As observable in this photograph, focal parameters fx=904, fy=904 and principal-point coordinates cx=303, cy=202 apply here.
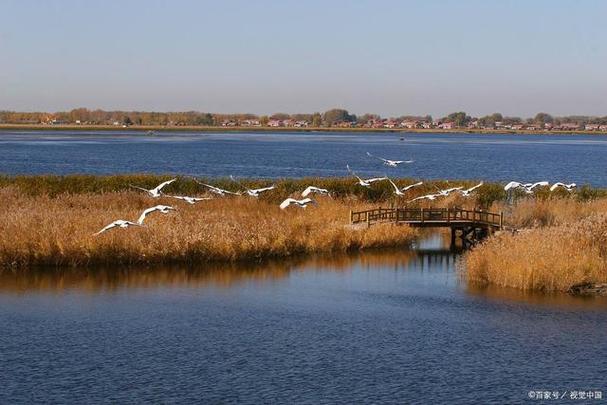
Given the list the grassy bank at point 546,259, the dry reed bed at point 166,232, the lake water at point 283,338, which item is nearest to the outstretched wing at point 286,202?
the dry reed bed at point 166,232

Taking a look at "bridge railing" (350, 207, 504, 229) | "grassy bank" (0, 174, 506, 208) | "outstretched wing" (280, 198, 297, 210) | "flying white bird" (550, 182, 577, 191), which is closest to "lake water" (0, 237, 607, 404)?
"outstretched wing" (280, 198, 297, 210)

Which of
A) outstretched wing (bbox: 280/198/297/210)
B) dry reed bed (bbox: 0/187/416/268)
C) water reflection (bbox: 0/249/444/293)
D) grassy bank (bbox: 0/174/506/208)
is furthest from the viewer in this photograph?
grassy bank (bbox: 0/174/506/208)

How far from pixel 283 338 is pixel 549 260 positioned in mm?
11335

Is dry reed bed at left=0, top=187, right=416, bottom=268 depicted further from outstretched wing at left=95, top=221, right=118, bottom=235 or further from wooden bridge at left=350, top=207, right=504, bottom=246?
wooden bridge at left=350, top=207, right=504, bottom=246

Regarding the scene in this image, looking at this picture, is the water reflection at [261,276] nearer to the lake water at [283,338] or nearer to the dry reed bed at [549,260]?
the lake water at [283,338]

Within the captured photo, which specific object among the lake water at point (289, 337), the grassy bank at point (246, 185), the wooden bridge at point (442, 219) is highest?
the grassy bank at point (246, 185)

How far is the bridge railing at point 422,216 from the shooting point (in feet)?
139

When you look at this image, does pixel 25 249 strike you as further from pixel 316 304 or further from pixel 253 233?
pixel 316 304

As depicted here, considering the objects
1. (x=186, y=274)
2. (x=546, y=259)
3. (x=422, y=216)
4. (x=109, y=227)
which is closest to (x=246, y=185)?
(x=422, y=216)

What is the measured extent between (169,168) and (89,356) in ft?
241

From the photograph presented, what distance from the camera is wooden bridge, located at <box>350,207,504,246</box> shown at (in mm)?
42344

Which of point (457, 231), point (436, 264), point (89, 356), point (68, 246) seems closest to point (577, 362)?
point (89, 356)

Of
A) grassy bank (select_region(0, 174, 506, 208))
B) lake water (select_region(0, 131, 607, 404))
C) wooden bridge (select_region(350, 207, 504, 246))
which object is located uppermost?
grassy bank (select_region(0, 174, 506, 208))

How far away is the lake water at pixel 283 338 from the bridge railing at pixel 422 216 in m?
8.23
